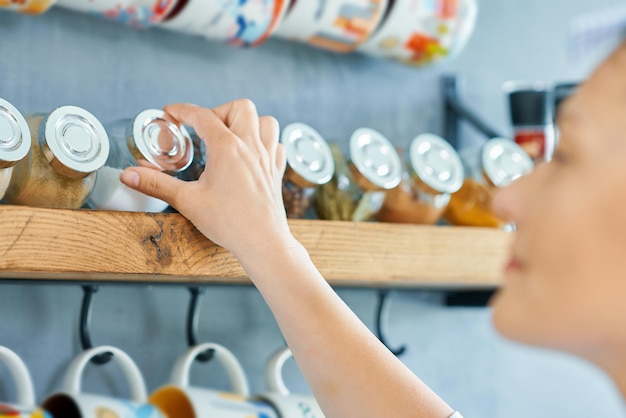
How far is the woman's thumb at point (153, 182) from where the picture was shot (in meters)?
0.81

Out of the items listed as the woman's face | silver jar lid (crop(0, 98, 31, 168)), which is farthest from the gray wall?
the woman's face

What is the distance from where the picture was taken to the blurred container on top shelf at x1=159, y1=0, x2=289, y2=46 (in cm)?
104

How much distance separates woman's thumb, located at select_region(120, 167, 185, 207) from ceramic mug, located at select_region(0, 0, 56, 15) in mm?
224

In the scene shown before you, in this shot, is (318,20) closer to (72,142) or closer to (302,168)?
(302,168)

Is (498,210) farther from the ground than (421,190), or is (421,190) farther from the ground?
(498,210)

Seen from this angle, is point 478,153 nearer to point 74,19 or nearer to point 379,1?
point 379,1

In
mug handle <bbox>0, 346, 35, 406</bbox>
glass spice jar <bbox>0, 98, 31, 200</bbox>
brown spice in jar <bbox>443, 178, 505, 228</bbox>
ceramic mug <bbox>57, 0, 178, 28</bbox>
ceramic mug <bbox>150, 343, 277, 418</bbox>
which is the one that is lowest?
ceramic mug <bbox>150, 343, 277, 418</bbox>

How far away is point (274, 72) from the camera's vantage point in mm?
1266

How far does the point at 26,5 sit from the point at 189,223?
0.95ft

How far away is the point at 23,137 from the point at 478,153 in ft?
2.16

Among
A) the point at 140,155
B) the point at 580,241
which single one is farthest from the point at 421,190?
the point at 580,241

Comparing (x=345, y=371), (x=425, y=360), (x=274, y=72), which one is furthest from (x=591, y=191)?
(x=425, y=360)

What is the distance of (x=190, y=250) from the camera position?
2.76ft

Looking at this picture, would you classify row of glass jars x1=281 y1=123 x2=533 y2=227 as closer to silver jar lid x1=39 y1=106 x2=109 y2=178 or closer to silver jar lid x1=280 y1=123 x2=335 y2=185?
silver jar lid x1=280 y1=123 x2=335 y2=185
